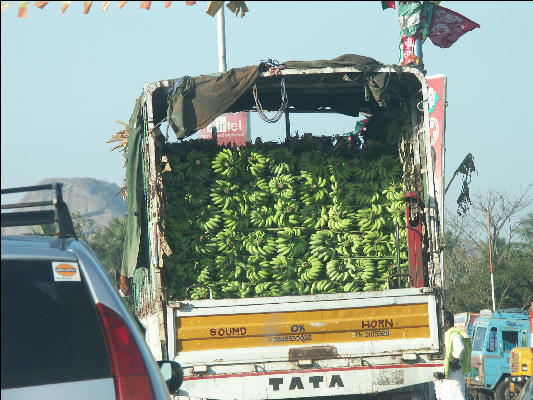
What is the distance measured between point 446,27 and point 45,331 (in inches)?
580

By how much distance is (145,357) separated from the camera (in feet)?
12.1

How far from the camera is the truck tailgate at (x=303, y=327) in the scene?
8.27 m

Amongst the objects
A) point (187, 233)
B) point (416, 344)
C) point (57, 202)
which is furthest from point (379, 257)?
point (57, 202)

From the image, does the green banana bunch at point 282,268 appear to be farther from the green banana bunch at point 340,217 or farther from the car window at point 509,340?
the car window at point 509,340

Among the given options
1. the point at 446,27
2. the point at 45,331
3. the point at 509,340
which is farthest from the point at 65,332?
the point at 509,340

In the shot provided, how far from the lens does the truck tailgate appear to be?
8.27 meters

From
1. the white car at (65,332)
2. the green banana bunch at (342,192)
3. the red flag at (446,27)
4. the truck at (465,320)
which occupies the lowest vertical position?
the truck at (465,320)

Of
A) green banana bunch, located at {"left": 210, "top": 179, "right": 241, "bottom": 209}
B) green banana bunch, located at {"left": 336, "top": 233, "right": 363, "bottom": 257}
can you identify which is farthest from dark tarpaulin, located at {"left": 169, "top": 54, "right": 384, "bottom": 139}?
green banana bunch, located at {"left": 336, "top": 233, "right": 363, "bottom": 257}

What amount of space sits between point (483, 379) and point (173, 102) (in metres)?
17.0

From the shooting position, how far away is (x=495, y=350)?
24141mm

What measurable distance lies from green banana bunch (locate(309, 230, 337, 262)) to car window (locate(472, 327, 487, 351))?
15920mm

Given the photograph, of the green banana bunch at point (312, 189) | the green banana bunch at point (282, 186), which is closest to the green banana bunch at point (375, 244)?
the green banana bunch at point (312, 189)

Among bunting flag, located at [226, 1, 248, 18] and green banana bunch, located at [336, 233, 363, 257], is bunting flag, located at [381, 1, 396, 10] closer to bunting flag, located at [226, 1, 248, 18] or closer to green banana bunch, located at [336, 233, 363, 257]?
bunting flag, located at [226, 1, 248, 18]

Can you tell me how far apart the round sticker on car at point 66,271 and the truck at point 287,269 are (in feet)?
15.5
